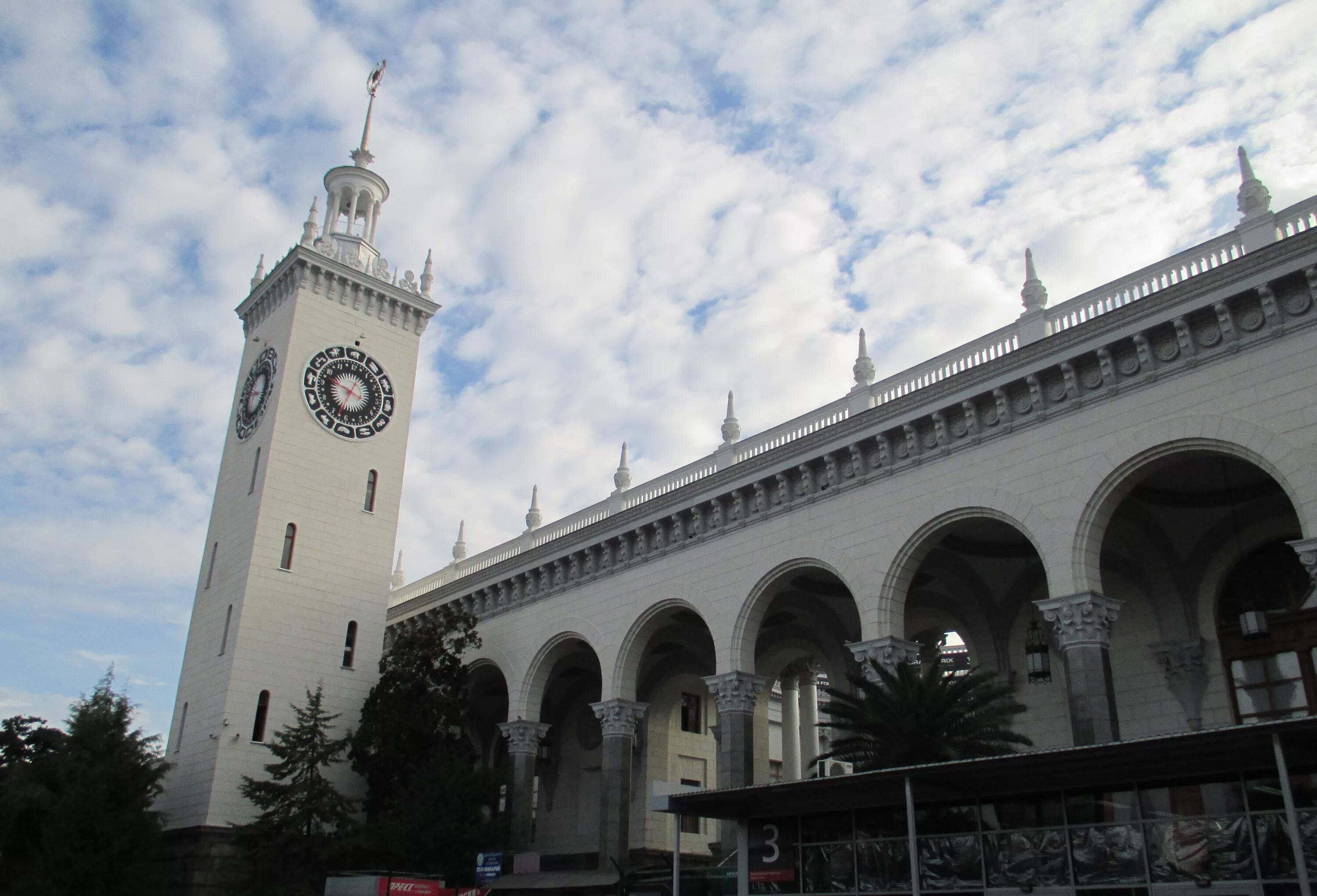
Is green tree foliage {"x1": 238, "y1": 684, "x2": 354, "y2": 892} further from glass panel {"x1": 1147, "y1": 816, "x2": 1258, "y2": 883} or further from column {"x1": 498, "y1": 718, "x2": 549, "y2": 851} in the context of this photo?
glass panel {"x1": 1147, "y1": 816, "x2": 1258, "y2": 883}

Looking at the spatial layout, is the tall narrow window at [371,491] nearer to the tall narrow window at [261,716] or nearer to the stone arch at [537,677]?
the tall narrow window at [261,716]

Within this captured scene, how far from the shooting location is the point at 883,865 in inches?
674

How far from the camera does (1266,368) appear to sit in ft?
62.8

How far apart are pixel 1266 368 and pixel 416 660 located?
2480cm

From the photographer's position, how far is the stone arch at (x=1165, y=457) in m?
18.3

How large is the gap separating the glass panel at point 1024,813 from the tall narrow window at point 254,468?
2807 centimetres

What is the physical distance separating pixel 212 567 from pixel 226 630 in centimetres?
370

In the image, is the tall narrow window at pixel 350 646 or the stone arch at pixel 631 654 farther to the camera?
the tall narrow window at pixel 350 646

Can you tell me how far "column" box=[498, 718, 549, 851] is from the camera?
3262 centimetres

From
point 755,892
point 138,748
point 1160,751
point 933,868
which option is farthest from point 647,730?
point 1160,751

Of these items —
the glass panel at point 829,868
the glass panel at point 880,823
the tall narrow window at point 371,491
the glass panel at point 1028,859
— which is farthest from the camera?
the tall narrow window at point 371,491

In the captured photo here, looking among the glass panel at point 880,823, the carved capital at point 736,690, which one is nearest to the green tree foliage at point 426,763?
the carved capital at point 736,690

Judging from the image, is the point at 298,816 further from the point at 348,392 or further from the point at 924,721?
the point at 924,721

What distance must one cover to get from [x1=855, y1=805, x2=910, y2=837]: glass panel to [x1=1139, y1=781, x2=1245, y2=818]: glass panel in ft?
12.3
